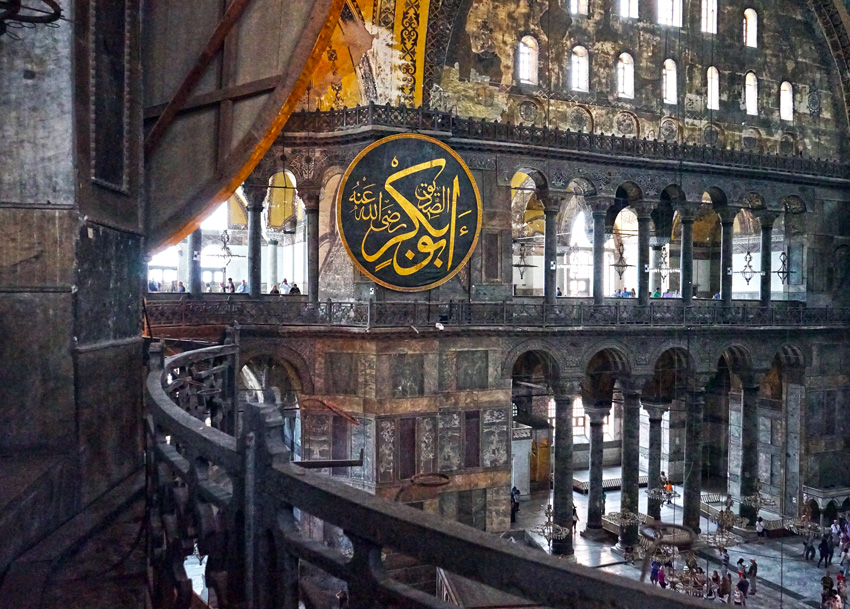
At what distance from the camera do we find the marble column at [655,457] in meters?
14.6

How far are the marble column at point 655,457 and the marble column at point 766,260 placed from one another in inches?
132

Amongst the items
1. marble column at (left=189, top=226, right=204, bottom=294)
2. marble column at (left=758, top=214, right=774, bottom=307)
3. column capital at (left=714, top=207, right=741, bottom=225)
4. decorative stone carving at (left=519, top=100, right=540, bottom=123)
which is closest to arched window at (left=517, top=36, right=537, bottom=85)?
decorative stone carving at (left=519, top=100, right=540, bottom=123)

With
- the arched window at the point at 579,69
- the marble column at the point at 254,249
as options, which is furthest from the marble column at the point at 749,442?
the marble column at the point at 254,249

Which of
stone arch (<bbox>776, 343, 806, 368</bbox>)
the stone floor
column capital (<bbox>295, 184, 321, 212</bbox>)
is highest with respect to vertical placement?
column capital (<bbox>295, 184, 321, 212</bbox>)

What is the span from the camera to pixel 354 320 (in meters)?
11.6

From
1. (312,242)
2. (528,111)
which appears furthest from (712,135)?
(312,242)

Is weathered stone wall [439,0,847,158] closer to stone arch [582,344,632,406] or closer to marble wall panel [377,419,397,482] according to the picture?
stone arch [582,344,632,406]

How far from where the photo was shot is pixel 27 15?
2637mm

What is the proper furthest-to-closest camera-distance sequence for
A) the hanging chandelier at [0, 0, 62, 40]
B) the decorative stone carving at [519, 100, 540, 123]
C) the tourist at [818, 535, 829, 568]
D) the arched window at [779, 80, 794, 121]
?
the arched window at [779, 80, 794, 121]
the tourist at [818, 535, 829, 568]
the decorative stone carving at [519, 100, 540, 123]
the hanging chandelier at [0, 0, 62, 40]

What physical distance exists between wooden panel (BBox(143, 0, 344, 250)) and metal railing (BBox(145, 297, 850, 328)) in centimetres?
657

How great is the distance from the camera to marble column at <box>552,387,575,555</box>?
13.2 m

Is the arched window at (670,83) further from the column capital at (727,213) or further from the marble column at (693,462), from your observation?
the marble column at (693,462)

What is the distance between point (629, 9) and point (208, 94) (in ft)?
Answer: 40.9

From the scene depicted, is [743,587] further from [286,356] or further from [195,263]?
[195,263]
